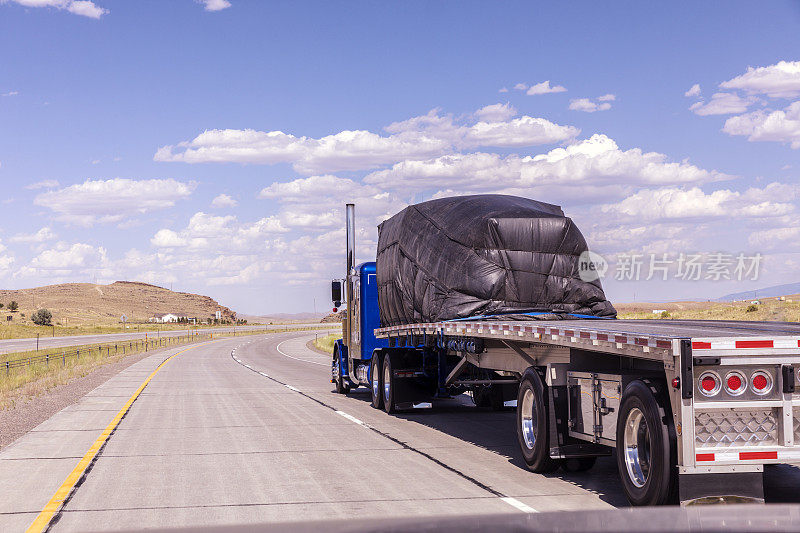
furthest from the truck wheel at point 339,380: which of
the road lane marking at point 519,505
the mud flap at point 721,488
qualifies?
the mud flap at point 721,488

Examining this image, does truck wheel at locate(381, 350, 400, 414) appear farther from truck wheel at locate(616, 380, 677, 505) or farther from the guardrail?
the guardrail

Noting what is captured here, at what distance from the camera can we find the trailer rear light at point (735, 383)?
6.80 metres

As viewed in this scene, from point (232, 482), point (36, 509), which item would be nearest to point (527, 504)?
point (232, 482)

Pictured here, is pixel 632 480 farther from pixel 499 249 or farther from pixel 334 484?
pixel 499 249

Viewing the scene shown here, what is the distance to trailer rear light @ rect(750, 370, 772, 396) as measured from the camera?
22.5 ft

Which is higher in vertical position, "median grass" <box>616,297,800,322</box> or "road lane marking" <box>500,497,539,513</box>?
"median grass" <box>616,297,800,322</box>

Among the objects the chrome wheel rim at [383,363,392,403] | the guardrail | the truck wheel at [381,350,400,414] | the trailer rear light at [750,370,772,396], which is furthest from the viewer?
the guardrail

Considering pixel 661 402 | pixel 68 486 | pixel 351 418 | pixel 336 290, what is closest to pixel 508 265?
pixel 351 418

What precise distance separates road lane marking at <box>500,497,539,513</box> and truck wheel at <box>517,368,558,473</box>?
1367mm

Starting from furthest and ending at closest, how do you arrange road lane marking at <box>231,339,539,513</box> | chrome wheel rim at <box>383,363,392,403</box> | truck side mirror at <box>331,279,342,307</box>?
truck side mirror at <box>331,279,342,307</box>, chrome wheel rim at <box>383,363,392,403</box>, road lane marking at <box>231,339,539,513</box>

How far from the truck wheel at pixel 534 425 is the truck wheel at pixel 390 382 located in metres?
6.00

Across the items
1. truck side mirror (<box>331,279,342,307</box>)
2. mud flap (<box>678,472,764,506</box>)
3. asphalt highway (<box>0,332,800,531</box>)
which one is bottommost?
asphalt highway (<box>0,332,800,531</box>)

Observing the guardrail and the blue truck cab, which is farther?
the guardrail

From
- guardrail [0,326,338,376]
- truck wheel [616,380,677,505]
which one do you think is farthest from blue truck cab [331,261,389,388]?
guardrail [0,326,338,376]
